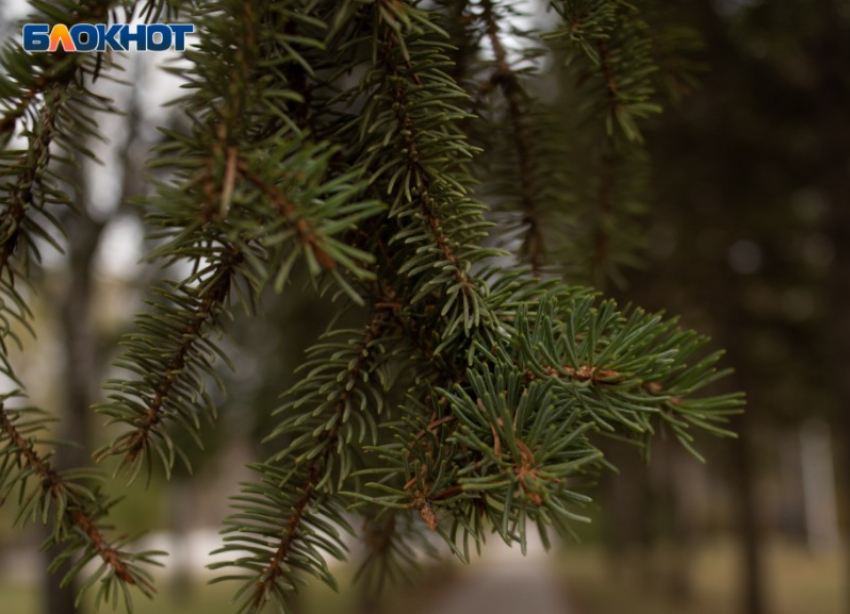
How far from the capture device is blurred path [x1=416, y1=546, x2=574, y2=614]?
1256 centimetres

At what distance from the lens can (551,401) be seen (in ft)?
2.09

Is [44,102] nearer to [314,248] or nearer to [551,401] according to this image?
[314,248]

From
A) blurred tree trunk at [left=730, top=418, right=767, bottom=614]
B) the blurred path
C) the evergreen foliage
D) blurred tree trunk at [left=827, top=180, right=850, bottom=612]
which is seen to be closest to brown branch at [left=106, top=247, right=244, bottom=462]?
the evergreen foliage

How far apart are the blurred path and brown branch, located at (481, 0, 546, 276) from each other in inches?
316

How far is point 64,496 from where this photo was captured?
726 mm

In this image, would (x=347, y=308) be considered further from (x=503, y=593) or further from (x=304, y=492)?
(x=503, y=593)

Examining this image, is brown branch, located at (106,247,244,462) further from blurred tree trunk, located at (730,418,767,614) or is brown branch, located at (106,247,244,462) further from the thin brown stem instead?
blurred tree trunk, located at (730,418,767,614)

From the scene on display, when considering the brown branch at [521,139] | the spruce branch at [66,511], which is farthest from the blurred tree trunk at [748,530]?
the spruce branch at [66,511]

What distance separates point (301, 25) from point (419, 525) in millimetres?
638

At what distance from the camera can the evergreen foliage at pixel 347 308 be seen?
0.59 meters

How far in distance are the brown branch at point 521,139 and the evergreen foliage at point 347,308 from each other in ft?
0.49

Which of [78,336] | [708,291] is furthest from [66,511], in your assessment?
[708,291]

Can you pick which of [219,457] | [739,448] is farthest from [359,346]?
[219,457]

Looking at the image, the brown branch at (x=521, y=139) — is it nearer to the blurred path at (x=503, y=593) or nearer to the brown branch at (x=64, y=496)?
the brown branch at (x=64, y=496)
